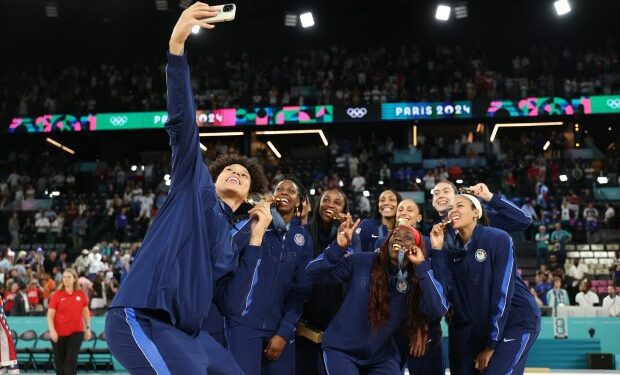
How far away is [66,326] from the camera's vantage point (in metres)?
9.80

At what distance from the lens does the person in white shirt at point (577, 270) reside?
17.3 meters

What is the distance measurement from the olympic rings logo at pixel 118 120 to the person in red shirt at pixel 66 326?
21814 mm

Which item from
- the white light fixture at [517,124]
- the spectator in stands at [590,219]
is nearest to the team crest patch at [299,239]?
the spectator in stands at [590,219]

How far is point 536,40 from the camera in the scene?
112 ft

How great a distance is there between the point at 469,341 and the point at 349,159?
2272cm

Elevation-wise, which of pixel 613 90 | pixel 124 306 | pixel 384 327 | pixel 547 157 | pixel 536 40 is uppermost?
pixel 536 40

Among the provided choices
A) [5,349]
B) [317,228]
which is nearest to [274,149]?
[5,349]

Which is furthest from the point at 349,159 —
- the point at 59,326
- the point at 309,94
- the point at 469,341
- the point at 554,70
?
the point at 469,341

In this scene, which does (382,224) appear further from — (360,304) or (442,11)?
(442,11)

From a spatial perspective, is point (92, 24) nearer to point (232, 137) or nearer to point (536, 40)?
point (232, 137)

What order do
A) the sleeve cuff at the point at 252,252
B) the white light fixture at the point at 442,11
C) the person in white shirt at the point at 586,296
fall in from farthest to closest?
1. the white light fixture at the point at 442,11
2. the person in white shirt at the point at 586,296
3. the sleeve cuff at the point at 252,252

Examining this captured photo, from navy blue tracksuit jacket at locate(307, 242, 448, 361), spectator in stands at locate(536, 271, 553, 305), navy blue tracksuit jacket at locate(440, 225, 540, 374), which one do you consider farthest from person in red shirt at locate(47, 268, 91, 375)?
spectator in stands at locate(536, 271, 553, 305)

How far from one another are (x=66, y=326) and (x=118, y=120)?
22.3 m

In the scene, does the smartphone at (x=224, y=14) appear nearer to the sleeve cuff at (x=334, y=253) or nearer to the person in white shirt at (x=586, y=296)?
the sleeve cuff at (x=334, y=253)
